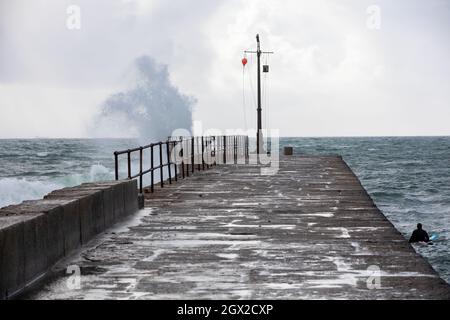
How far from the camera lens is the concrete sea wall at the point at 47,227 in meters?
6.38

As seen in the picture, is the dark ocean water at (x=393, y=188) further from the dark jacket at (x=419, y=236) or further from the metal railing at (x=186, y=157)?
the metal railing at (x=186, y=157)

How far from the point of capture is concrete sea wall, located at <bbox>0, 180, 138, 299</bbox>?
6383 millimetres

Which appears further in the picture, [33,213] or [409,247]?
[409,247]

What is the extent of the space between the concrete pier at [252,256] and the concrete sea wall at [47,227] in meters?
0.19

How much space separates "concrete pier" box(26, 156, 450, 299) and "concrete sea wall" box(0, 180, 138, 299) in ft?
0.61

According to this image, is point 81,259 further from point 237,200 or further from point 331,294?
point 237,200

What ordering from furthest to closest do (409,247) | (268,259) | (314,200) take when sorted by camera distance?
(314,200), (409,247), (268,259)

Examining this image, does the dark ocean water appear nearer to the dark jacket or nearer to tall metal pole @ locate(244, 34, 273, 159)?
the dark jacket

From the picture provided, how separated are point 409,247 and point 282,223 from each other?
8.36 feet

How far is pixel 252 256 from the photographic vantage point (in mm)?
8062

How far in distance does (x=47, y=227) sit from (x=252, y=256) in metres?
2.21

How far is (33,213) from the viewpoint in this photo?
7.37 m

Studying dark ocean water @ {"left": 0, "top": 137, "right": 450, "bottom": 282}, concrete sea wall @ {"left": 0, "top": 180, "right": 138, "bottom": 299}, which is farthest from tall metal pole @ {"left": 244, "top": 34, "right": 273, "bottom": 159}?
concrete sea wall @ {"left": 0, "top": 180, "right": 138, "bottom": 299}
